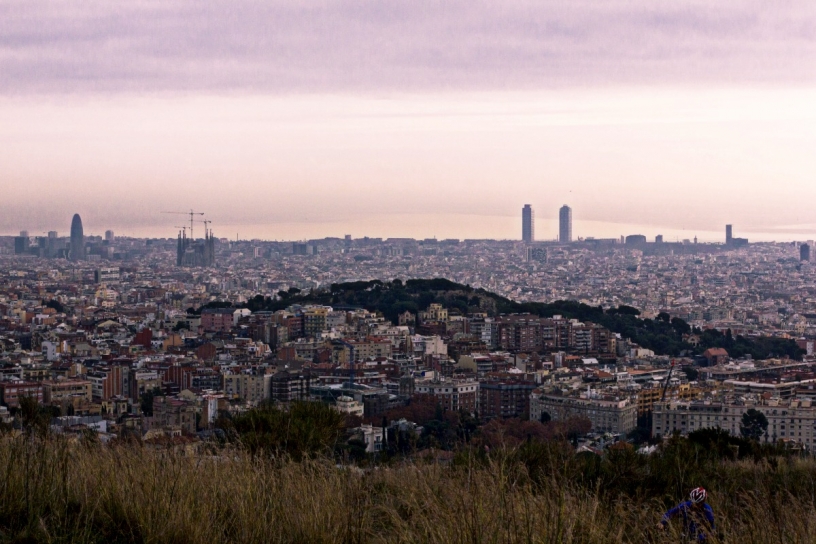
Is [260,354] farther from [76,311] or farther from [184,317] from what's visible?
[76,311]

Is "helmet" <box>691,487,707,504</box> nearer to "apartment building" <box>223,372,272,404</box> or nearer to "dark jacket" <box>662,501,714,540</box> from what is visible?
"dark jacket" <box>662,501,714,540</box>

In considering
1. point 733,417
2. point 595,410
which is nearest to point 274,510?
point 733,417

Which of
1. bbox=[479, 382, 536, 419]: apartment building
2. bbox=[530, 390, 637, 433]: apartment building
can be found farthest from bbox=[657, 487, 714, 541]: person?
bbox=[479, 382, 536, 419]: apartment building

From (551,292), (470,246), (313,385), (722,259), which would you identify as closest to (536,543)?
(313,385)

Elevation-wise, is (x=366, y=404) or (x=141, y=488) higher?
(x=141, y=488)

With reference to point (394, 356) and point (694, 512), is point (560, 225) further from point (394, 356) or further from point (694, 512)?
point (694, 512)
